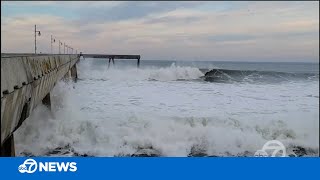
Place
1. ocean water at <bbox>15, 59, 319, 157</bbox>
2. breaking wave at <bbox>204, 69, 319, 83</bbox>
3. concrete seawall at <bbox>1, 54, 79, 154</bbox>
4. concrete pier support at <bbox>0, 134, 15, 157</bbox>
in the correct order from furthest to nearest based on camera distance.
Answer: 1. breaking wave at <bbox>204, 69, 319, 83</bbox>
2. ocean water at <bbox>15, 59, 319, 157</bbox>
3. concrete pier support at <bbox>0, 134, 15, 157</bbox>
4. concrete seawall at <bbox>1, 54, 79, 154</bbox>

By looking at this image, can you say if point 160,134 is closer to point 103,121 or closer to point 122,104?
point 103,121

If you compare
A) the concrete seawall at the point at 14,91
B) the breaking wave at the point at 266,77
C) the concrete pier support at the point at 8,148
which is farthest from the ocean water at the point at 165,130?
the breaking wave at the point at 266,77

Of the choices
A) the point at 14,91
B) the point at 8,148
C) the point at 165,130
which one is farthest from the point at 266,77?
the point at 14,91

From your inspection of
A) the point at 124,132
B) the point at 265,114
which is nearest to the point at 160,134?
the point at 124,132

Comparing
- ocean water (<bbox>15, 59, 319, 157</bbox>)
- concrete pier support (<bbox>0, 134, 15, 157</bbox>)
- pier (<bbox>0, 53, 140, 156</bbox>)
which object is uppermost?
pier (<bbox>0, 53, 140, 156</bbox>)

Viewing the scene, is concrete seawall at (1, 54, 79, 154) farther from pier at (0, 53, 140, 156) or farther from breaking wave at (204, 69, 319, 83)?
breaking wave at (204, 69, 319, 83)

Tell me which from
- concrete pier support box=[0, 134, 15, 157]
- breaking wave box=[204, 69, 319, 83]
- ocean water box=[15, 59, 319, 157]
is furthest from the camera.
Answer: breaking wave box=[204, 69, 319, 83]

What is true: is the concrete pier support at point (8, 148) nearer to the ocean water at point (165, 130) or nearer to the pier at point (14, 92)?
the pier at point (14, 92)

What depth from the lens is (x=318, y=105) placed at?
12555mm

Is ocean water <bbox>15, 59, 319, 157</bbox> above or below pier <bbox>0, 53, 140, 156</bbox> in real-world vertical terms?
below

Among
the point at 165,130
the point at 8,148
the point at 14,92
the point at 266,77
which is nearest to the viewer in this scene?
the point at 14,92

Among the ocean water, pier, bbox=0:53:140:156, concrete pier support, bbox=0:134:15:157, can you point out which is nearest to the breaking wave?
the ocean water

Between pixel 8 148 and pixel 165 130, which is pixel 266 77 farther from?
pixel 8 148

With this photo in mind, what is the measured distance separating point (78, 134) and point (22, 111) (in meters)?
4.64
